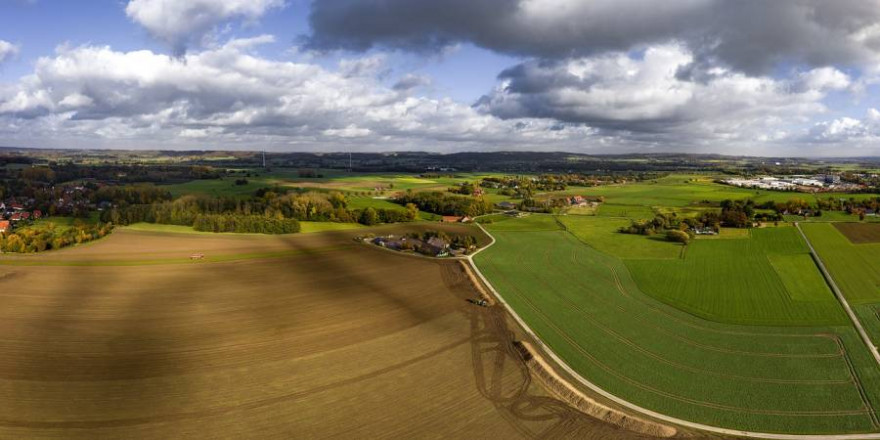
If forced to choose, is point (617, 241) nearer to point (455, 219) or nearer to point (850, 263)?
point (850, 263)

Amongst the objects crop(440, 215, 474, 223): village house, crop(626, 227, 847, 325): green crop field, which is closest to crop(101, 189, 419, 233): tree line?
crop(440, 215, 474, 223): village house

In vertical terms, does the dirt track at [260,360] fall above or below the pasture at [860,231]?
below

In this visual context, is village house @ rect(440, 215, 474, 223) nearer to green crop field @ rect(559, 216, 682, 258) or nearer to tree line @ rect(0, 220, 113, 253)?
green crop field @ rect(559, 216, 682, 258)

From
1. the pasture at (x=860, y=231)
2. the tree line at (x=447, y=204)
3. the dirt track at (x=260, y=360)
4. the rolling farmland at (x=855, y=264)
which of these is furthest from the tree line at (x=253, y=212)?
the pasture at (x=860, y=231)

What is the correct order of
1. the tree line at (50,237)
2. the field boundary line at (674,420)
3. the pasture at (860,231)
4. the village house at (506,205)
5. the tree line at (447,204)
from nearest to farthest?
the field boundary line at (674,420), the tree line at (50,237), the pasture at (860,231), the tree line at (447,204), the village house at (506,205)

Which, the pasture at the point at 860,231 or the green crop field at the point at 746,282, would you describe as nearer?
the green crop field at the point at 746,282

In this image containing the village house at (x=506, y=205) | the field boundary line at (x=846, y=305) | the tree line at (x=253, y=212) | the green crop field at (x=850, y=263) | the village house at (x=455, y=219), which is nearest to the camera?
the field boundary line at (x=846, y=305)

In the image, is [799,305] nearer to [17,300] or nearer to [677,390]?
[677,390]

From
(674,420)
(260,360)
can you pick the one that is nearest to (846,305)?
(674,420)

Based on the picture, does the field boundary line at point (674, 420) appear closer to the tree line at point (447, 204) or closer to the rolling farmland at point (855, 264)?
the rolling farmland at point (855, 264)
